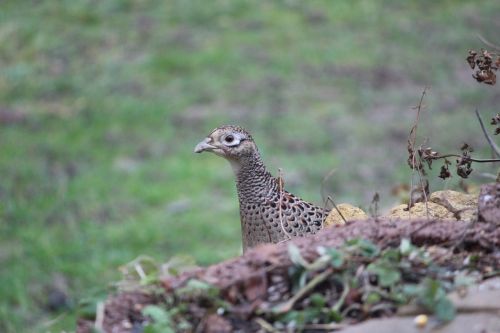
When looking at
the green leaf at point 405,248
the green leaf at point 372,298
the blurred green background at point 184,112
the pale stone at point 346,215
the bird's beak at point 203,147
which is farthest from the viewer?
the blurred green background at point 184,112

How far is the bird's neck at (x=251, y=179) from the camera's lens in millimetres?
5008

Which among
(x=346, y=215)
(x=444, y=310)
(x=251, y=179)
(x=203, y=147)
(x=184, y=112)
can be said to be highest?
(x=184, y=112)

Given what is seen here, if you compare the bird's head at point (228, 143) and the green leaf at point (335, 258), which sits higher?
the bird's head at point (228, 143)

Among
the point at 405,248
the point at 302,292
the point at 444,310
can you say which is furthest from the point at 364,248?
the point at 444,310

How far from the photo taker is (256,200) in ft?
16.3

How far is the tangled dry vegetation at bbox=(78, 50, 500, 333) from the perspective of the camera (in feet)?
9.39

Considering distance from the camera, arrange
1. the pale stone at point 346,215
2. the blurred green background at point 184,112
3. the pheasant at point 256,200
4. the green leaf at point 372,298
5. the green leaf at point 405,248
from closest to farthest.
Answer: the green leaf at point 372,298, the green leaf at point 405,248, the pale stone at point 346,215, the pheasant at point 256,200, the blurred green background at point 184,112

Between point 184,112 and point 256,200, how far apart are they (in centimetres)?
520

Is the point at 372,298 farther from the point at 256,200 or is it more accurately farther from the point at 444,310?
the point at 256,200

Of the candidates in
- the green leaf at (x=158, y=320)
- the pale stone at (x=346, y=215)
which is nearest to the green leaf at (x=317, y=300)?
the green leaf at (x=158, y=320)

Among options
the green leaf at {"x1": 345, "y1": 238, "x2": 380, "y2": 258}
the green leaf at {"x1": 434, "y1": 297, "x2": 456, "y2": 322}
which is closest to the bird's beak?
the green leaf at {"x1": 345, "y1": 238, "x2": 380, "y2": 258}

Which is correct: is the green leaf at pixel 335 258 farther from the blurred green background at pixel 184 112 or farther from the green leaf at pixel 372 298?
the blurred green background at pixel 184 112

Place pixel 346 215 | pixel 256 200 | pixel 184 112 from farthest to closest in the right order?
pixel 184 112 < pixel 256 200 < pixel 346 215

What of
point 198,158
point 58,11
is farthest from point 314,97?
point 58,11
